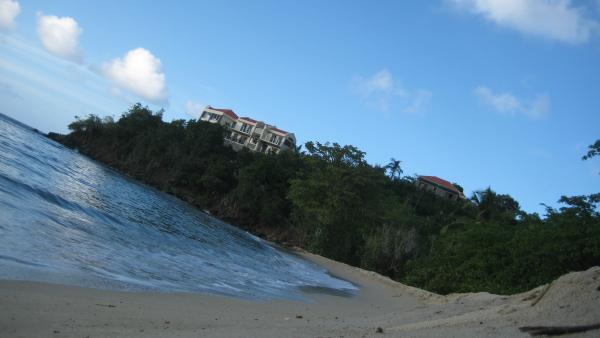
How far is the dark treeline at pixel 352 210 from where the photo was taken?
17859 mm

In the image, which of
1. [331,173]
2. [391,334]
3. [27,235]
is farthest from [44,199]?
[331,173]

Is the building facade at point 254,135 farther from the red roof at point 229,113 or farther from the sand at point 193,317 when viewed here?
the sand at point 193,317

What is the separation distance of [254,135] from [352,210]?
66251 mm

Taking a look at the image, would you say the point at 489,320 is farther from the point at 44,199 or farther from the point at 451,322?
the point at 44,199

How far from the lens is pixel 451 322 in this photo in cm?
706

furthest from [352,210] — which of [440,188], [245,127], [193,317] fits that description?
[245,127]

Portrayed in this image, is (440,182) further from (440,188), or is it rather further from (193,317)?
(193,317)

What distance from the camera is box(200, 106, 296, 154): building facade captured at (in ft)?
335

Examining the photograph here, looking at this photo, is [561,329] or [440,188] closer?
[561,329]

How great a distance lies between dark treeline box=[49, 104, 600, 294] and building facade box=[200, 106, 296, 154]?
54.2 feet

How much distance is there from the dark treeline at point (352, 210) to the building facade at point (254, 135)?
16530mm

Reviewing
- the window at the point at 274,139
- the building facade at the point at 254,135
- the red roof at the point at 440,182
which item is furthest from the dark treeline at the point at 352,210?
the window at the point at 274,139

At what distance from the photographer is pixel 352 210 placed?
40.1m

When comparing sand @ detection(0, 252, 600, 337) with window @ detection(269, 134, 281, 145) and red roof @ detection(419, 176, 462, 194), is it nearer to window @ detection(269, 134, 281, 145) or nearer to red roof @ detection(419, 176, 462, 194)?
red roof @ detection(419, 176, 462, 194)
